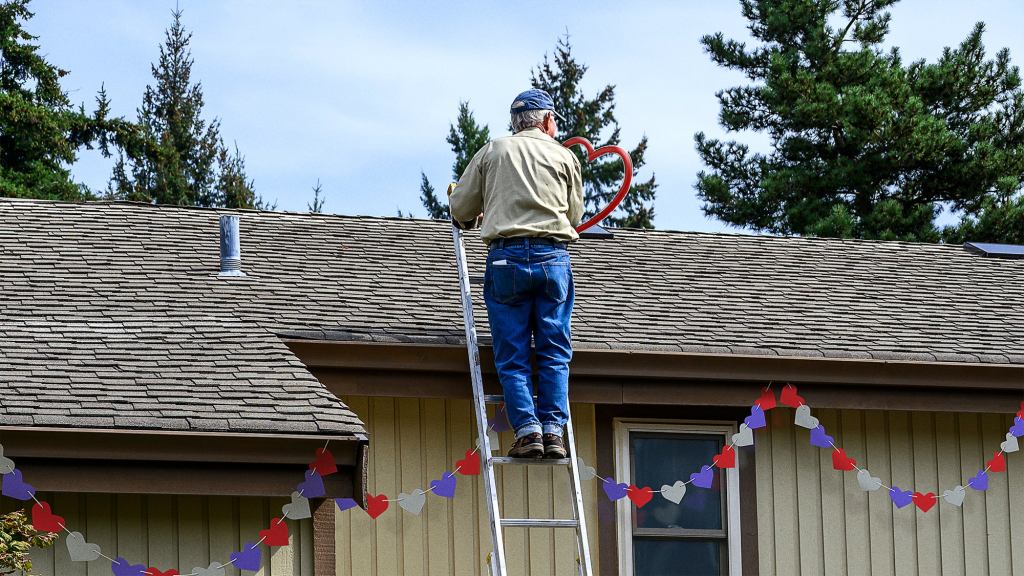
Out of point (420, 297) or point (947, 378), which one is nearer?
point (947, 378)

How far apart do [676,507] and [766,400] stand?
2.62 feet

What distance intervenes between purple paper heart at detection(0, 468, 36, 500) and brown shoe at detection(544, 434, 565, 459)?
2368 millimetres

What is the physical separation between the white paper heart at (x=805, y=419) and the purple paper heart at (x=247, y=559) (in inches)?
124

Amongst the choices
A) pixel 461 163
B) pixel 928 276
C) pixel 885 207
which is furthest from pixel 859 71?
pixel 928 276

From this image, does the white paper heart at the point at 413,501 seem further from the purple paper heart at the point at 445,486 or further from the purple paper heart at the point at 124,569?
the purple paper heart at the point at 124,569

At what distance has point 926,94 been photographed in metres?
30.8

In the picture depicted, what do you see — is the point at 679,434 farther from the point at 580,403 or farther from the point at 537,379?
the point at 537,379

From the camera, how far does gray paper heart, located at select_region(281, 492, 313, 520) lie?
7.26m

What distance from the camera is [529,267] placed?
771 cm

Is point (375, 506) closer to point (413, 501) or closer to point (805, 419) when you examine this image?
point (413, 501)

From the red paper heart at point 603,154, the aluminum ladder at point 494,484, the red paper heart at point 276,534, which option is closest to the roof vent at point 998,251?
the red paper heart at point 603,154

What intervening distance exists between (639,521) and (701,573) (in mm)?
456

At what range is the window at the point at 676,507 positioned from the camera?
28.6 ft

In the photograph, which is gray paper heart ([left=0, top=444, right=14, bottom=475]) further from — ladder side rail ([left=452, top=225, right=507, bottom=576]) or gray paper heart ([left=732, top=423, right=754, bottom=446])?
gray paper heart ([left=732, top=423, right=754, bottom=446])
